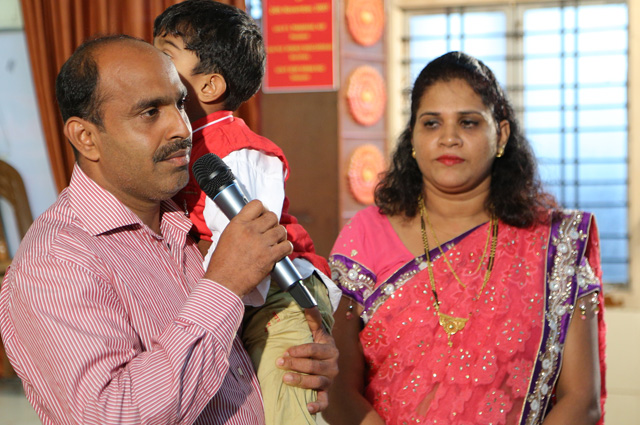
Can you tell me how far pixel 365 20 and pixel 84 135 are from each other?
392 cm

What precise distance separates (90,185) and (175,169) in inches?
6.5

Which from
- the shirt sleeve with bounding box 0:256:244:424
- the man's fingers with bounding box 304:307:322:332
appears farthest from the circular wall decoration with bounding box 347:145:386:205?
the shirt sleeve with bounding box 0:256:244:424

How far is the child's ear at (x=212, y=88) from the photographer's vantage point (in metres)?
1.56

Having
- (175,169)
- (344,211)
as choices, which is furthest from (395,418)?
(344,211)

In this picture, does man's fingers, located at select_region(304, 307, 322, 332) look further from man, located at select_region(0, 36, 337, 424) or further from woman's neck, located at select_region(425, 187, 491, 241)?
woman's neck, located at select_region(425, 187, 491, 241)

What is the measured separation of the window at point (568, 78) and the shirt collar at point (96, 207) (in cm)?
433

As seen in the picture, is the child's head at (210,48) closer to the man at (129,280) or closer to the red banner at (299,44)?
the man at (129,280)

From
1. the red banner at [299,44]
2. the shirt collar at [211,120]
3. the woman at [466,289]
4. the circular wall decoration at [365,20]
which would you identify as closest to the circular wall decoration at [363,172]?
the red banner at [299,44]

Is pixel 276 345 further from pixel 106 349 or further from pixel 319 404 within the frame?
pixel 106 349

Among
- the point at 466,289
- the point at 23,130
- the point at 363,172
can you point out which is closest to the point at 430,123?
the point at 466,289

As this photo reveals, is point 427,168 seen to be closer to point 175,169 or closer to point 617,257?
point 175,169

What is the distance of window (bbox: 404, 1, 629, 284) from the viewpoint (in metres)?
5.33

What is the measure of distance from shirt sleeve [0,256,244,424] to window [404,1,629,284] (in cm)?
451

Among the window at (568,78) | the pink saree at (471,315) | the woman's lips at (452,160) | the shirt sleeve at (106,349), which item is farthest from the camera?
the window at (568,78)
